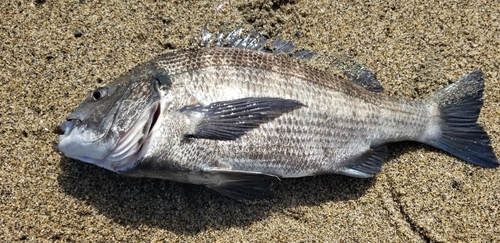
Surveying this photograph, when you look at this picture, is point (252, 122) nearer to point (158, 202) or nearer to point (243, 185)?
point (243, 185)

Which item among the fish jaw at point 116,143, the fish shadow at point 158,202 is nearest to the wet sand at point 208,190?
the fish shadow at point 158,202

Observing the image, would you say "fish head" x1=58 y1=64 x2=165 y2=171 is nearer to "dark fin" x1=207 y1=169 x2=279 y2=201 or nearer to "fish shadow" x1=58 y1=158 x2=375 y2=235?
"fish shadow" x1=58 y1=158 x2=375 y2=235

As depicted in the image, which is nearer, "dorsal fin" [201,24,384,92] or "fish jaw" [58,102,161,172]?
"fish jaw" [58,102,161,172]

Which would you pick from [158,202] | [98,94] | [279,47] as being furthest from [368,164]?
[98,94]

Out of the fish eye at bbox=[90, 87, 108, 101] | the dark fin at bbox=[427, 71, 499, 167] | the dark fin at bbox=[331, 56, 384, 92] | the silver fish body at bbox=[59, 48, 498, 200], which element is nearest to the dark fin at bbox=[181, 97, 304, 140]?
the silver fish body at bbox=[59, 48, 498, 200]

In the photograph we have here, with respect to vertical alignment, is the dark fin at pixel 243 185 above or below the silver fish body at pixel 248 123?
below

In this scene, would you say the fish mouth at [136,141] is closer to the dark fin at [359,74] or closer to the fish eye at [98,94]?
the fish eye at [98,94]

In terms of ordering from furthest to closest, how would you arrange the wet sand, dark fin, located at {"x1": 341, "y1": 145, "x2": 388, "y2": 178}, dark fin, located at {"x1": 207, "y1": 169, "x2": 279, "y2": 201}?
dark fin, located at {"x1": 341, "y1": 145, "x2": 388, "y2": 178} → the wet sand → dark fin, located at {"x1": 207, "y1": 169, "x2": 279, "y2": 201}
